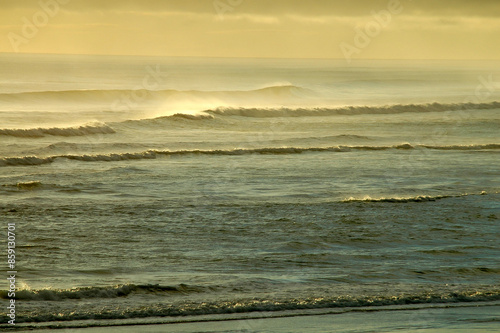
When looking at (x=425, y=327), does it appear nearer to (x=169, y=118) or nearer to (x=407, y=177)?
(x=407, y=177)

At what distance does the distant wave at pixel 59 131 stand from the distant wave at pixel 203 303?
22512 millimetres

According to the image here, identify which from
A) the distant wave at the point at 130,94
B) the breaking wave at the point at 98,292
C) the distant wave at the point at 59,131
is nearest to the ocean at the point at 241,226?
the breaking wave at the point at 98,292

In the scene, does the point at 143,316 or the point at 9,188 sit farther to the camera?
the point at 9,188

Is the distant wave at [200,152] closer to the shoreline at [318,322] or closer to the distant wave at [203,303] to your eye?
the distant wave at [203,303]

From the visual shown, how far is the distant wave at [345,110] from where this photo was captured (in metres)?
43.0

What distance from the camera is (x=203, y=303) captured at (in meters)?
7.72

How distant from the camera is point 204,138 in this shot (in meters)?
29.6

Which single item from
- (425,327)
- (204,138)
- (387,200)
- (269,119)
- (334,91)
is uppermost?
(334,91)

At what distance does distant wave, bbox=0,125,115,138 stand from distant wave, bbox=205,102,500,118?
11.3 m

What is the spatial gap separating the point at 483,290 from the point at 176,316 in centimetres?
405

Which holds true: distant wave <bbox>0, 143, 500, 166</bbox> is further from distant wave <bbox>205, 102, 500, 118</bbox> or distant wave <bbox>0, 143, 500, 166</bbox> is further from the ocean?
distant wave <bbox>205, 102, 500, 118</bbox>

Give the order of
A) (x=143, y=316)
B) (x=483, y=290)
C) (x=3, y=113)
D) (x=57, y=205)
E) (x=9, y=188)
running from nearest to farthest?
(x=143, y=316)
(x=483, y=290)
(x=57, y=205)
(x=9, y=188)
(x=3, y=113)

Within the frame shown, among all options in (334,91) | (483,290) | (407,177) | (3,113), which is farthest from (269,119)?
(334,91)

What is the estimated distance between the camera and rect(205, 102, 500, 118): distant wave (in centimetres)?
4300
